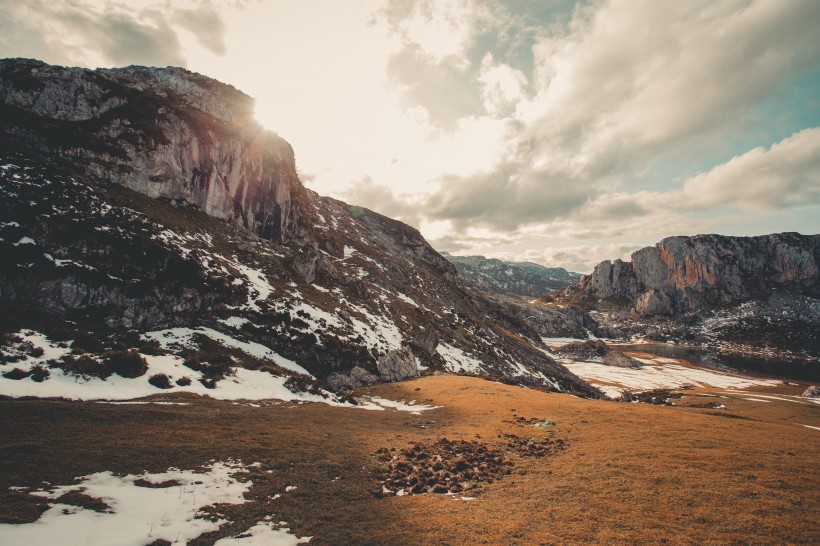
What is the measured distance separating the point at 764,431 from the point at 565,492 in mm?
23292

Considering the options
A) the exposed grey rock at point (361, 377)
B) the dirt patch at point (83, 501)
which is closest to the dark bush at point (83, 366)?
the dirt patch at point (83, 501)

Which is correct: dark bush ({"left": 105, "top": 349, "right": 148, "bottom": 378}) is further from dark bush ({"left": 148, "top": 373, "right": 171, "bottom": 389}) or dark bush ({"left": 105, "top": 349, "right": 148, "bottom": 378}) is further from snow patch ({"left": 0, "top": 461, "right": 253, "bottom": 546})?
snow patch ({"left": 0, "top": 461, "right": 253, "bottom": 546})

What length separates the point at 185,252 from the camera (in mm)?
55969

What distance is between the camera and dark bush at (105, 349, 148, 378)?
2820 cm

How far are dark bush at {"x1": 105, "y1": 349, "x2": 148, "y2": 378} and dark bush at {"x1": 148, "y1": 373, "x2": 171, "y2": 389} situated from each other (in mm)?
970

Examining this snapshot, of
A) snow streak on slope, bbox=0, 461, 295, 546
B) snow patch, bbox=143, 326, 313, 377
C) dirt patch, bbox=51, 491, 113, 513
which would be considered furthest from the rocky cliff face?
dirt patch, bbox=51, 491, 113, 513

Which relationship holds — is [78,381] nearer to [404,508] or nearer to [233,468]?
[233,468]

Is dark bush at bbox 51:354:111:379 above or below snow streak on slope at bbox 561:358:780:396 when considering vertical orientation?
above

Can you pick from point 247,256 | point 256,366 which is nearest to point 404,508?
point 256,366

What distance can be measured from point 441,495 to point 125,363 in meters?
28.7

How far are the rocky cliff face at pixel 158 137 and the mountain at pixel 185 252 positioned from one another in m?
0.31

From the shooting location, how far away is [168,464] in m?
16.3

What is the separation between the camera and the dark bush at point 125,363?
92.5 feet

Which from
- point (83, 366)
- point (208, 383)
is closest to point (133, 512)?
point (83, 366)
